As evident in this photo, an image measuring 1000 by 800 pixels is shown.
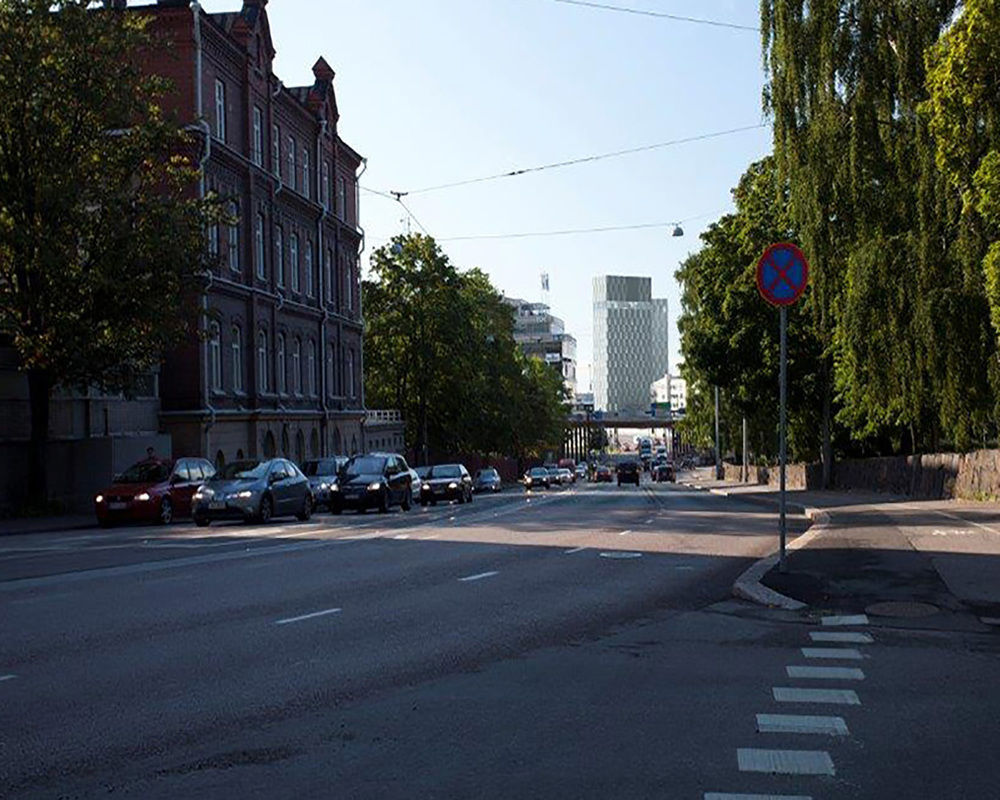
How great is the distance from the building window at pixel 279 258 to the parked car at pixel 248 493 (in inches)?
1036

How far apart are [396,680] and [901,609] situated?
529 cm

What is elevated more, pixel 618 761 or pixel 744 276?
pixel 744 276

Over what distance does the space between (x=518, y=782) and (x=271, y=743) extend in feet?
5.05

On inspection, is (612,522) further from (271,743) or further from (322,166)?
(322,166)

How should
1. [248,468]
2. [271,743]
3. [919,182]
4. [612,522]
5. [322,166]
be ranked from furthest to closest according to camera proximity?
1. [322,166]
2. [248,468]
3. [612,522]
4. [919,182]
5. [271,743]

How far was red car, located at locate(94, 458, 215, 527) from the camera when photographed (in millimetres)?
32719

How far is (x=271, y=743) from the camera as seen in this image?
6879 millimetres

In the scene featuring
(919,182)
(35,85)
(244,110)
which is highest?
(244,110)

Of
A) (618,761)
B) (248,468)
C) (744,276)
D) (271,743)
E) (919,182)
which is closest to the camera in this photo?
(618,761)

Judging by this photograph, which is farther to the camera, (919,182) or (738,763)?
(919,182)

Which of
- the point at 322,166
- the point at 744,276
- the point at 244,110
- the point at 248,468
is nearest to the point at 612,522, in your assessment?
the point at 248,468

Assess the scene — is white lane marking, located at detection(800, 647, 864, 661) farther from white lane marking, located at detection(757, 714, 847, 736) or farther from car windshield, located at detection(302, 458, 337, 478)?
car windshield, located at detection(302, 458, 337, 478)

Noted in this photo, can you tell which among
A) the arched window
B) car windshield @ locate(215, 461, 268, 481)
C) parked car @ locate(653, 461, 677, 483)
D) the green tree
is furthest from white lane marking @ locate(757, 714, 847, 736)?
parked car @ locate(653, 461, 677, 483)

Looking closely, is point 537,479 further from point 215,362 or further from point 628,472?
point 215,362
